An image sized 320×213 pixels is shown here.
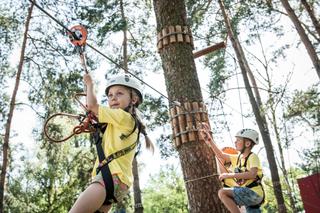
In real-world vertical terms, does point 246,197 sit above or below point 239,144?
below

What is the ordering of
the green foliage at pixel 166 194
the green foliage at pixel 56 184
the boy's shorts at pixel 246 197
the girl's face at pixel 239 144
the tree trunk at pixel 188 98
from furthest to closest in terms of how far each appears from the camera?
the green foliage at pixel 166 194
the green foliage at pixel 56 184
the girl's face at pixel 239 144
the boy's shorts at pixel 246 197
the tree trunk at pixel 188 98

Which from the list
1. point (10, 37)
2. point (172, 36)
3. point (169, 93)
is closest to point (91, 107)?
point (169, 93)

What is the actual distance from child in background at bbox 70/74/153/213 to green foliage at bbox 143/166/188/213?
31325mm

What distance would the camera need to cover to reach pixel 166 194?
113 ft

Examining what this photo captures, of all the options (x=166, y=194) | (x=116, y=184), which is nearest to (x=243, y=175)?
(x=116, y=184)

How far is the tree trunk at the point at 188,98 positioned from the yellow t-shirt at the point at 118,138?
57.2 inches

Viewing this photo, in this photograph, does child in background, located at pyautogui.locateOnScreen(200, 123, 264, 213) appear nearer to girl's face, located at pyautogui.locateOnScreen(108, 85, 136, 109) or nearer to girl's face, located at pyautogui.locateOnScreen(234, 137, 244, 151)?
girl's face, located at pyautogui.locateOnScreen(234, 137, 244, 151)

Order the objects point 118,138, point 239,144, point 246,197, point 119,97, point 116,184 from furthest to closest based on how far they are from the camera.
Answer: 1. point 239,144
2. point 246,197
3. point 119,97
4. point 118,138
5. point 116,184

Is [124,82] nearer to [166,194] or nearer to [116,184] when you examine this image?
[116,184]

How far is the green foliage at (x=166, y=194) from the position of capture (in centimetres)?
3362

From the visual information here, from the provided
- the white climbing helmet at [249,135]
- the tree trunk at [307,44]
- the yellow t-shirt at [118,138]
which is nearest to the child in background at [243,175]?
the white climbing helmet at [249,135]

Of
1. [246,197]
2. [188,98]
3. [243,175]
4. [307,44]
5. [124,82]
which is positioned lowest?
[246,197]

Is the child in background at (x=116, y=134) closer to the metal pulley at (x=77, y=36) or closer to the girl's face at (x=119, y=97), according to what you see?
the girl's face at (x=119, y=97)

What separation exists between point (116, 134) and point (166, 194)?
32.9 meters
